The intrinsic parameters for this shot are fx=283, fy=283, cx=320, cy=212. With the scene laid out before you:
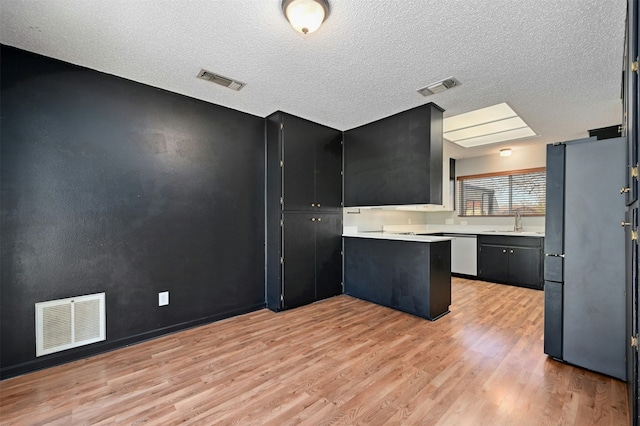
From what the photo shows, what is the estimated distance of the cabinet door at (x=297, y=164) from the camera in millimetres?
3408

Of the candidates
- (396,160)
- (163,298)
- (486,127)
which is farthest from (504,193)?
(163,298)

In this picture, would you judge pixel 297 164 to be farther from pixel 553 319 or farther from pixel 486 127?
pixel 553 319

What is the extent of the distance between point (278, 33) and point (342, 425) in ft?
7.94

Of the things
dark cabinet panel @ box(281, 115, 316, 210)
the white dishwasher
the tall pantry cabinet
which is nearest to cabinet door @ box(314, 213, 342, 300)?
the tall pantry cabinet

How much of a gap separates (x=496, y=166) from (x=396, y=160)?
118 inches

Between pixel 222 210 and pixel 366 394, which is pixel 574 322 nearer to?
pixel 366 394

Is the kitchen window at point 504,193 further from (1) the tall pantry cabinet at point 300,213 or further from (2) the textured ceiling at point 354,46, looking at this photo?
(1) the tall pantry cabinet at point 300,213

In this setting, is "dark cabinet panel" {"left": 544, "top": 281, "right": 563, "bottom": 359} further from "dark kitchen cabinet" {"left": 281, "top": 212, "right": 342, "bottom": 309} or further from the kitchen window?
the kitchen window

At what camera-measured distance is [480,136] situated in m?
4.30

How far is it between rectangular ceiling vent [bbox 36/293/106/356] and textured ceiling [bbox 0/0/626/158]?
1.93 m

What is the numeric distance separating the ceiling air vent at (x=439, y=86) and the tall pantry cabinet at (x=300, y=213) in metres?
1.48

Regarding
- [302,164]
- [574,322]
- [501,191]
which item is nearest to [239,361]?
[302,164]

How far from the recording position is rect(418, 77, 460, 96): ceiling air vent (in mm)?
2520

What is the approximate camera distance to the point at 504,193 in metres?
5.24
